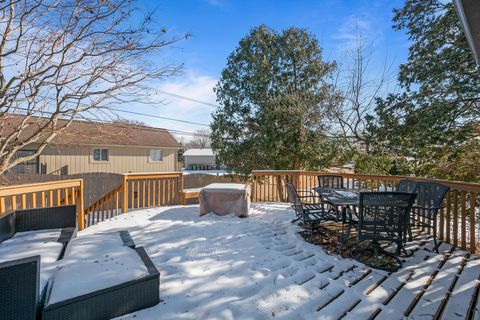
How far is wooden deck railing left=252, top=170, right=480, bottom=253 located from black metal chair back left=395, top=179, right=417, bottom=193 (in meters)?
0.23

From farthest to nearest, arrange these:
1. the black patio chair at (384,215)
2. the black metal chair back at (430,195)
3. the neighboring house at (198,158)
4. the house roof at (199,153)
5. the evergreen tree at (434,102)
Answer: the house roof at (199,153), the neighboring house at (198,158), the evergreen tree at (434,102), the black metal chair back at (430,195), the black patio chair at (384,215)

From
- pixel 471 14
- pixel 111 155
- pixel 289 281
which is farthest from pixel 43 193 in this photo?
pixel 111 155

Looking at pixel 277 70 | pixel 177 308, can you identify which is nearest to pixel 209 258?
pixel 177 308

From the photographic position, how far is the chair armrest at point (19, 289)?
1.49 metres

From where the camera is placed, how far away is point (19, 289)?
4.99 feet

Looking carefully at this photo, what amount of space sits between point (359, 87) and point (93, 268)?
8080mm

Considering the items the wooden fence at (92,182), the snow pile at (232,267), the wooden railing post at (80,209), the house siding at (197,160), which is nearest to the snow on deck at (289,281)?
the snow pile at (232,267)

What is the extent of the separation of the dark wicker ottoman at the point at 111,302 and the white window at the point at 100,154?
521 inches

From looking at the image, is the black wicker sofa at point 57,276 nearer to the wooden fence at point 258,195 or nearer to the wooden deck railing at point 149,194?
the wooden fence at point 258,195

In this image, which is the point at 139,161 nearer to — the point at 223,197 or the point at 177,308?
the point at 223,197

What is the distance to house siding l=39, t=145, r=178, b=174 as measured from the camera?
12328 mm

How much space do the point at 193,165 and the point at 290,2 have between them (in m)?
27.3

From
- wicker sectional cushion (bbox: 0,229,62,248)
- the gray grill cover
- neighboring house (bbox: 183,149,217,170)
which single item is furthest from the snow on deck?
neighboring house (bbox: 183,149,217,170)

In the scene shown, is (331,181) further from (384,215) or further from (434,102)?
(434,102)
